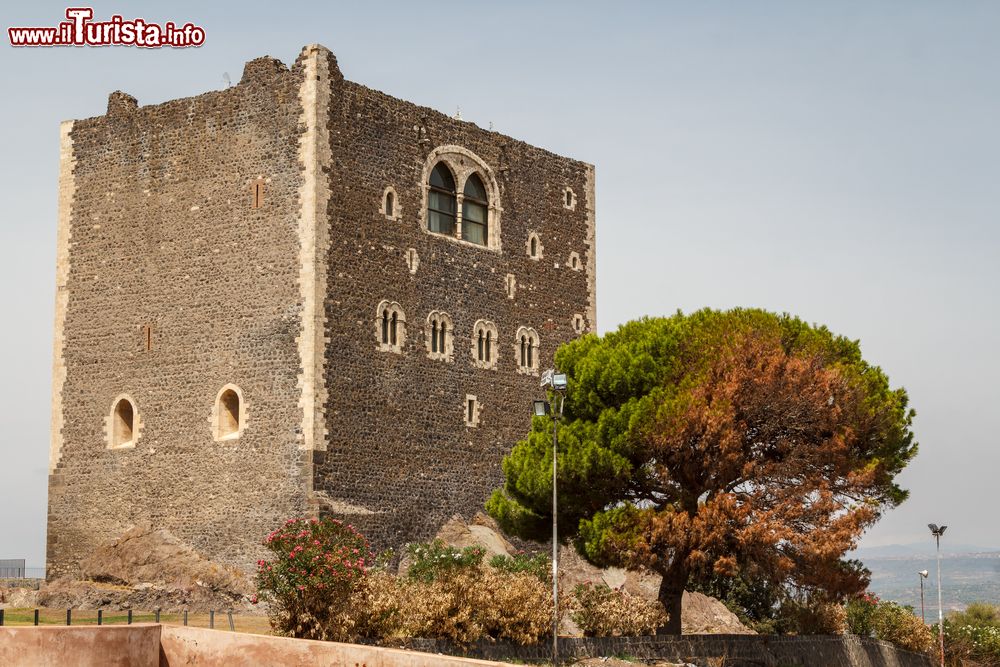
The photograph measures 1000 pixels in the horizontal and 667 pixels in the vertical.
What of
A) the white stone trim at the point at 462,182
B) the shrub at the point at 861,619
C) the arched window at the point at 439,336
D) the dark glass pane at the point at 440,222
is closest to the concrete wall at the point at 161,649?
the arched window at the point at 439,336

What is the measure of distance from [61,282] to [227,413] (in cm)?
675

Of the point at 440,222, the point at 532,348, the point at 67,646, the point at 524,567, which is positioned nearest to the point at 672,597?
the point at 524,567

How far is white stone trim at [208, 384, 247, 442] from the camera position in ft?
118

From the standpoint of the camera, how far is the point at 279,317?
117ft

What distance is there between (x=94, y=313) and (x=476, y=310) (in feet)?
32.6

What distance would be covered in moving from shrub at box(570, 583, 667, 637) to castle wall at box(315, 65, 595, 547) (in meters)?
6.62

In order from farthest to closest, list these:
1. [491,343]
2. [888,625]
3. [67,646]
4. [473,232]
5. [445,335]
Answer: [473,232], [491,343], [888,625], [445,335], [67,646]

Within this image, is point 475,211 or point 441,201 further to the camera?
point 475,211

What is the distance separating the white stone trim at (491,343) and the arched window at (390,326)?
9.34ft

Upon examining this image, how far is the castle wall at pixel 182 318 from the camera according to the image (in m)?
35.6

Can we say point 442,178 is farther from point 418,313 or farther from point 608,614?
point 608,614

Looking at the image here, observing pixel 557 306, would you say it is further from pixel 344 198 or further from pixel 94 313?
pixel 94 313

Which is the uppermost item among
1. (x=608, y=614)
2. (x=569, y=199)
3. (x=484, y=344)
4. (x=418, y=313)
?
(x=569, y=199)

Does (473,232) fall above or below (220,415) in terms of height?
above
